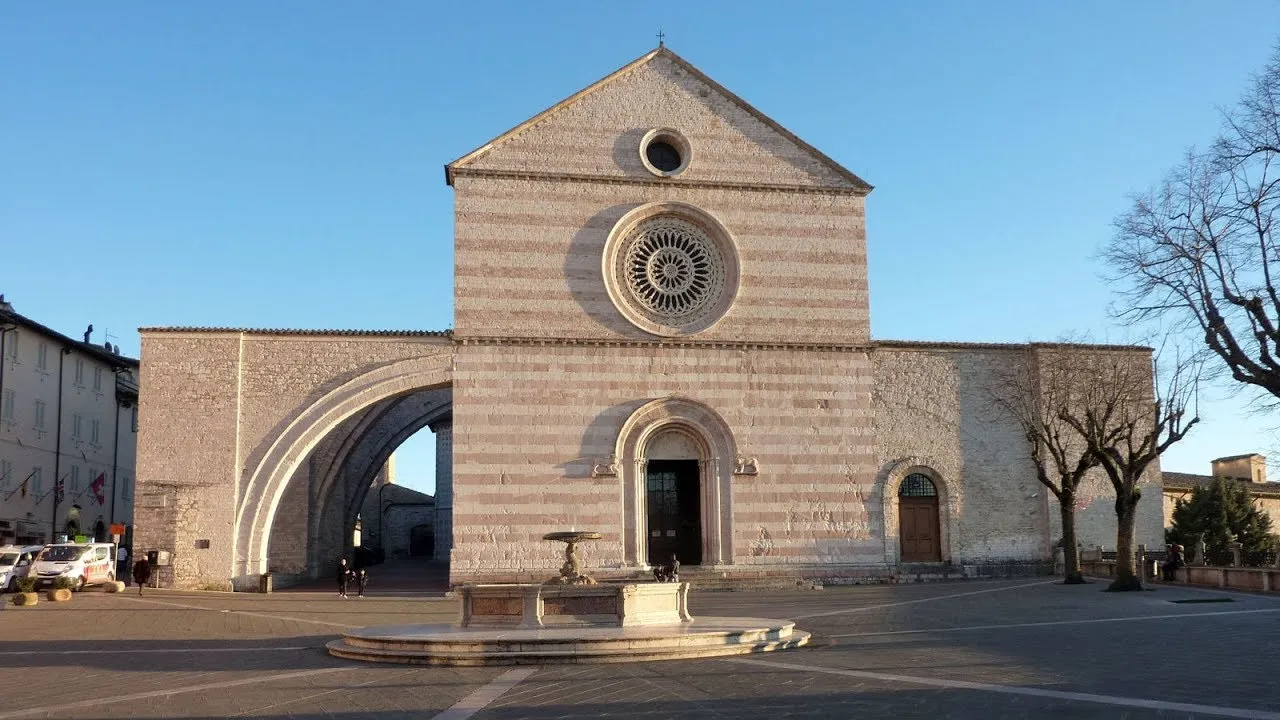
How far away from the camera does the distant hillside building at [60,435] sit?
35812mm

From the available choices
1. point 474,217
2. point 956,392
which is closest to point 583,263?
point 474,217

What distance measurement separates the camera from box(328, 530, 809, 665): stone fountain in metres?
13.9

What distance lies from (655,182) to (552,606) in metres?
14.6

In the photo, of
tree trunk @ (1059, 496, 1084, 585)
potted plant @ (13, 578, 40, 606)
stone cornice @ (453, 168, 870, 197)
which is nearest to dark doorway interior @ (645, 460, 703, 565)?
stone cornice @ (453, 168, 870, 197)

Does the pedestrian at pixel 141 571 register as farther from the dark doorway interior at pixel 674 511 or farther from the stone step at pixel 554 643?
the stone step at pixel 554 643

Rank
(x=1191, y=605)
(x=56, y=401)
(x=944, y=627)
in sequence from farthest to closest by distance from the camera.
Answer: (x=56, y=401) < (x=1191, y=605) < (x=944, y=627)

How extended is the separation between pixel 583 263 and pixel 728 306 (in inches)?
147

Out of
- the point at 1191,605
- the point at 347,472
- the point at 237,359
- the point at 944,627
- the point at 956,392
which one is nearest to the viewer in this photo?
the point at 944,627

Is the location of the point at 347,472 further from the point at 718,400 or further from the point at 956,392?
the point at 956,392

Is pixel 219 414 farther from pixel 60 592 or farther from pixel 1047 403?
pixel 1047 403

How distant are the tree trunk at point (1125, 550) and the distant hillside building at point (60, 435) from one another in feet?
106

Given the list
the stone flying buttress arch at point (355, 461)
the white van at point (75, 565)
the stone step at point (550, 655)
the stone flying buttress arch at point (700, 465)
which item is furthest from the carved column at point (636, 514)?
the white van at point (75, 565)

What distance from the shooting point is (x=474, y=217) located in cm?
2714

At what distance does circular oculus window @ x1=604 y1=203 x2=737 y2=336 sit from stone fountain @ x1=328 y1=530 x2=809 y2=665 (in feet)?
37.5
